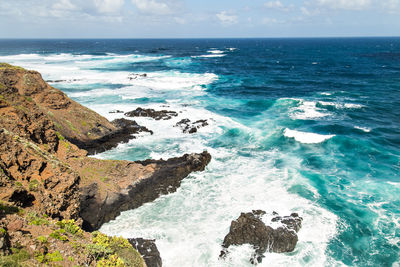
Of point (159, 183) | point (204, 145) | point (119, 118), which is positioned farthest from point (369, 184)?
point (119, 118)

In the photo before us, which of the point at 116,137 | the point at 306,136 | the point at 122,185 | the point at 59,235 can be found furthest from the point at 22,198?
the point at 306,136

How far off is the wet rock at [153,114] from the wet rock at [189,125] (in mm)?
3123

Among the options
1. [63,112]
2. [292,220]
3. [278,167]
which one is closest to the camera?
Result: [292,220]

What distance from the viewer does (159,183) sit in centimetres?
2195

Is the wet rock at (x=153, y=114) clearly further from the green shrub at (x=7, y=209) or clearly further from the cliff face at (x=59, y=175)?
the green shrub at (x=7, y=209)

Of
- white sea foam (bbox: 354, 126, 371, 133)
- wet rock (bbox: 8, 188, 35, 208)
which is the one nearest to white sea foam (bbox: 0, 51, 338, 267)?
wet rock (bbox: 8, 188, 35, 208)

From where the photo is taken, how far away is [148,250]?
1533 cm

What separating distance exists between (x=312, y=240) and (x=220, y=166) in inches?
453

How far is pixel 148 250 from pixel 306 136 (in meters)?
26.8

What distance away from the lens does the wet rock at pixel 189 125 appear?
118 feet

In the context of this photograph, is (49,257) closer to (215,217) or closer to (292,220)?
(215,217)

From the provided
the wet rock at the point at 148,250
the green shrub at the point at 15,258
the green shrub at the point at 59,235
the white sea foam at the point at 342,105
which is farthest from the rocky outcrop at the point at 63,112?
the white sea foam at the point at 342,105

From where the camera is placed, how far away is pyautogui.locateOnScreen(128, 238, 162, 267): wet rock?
14.9 meters

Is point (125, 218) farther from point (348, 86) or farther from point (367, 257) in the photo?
point (348, 86)
